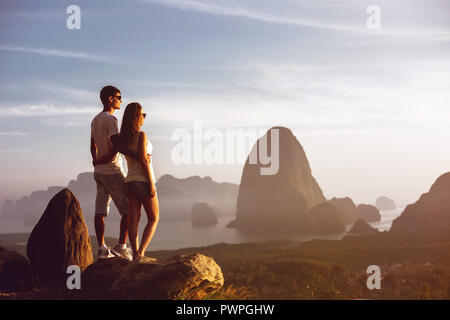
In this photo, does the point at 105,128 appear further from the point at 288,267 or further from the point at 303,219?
the point at 303,219

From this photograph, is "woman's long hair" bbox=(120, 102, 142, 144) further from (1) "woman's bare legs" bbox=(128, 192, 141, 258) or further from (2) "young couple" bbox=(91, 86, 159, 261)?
(1) "woman's bare legs" bbox=(128, 192, 141, 258)

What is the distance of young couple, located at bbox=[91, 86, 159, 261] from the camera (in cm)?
701

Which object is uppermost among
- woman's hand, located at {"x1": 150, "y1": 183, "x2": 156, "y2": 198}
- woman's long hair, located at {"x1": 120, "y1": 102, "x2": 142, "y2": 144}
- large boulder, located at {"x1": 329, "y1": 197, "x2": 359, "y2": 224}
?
woman's long hair, located at {"x1": 120, "y1": 102, "x2": 142, "y2": 144}

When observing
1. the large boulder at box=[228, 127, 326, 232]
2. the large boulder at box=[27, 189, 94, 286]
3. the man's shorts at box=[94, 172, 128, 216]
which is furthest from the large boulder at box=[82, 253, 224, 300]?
the large boulder at box=[228, 127, 326, 232]

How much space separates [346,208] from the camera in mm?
163750

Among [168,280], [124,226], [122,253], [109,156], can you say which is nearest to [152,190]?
[124,226]

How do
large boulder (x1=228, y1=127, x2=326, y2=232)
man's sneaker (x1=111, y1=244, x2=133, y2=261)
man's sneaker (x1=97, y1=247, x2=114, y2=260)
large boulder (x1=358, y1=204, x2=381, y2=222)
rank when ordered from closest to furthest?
man's sneaker (x1=111, y1=244, x2=133, y2=261)
man's sneaker (x1=97, y1=247, x2=114, y2=260)
large boulder (x1=228, y1=127, x2=326, y2=232)
large boulder (x1=358, y1=204, x2=381, y2=222)

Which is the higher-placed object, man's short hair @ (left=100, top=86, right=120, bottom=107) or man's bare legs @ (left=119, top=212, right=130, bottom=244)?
man's short hair @ (left=100, top=86, right=120, bottom=107)

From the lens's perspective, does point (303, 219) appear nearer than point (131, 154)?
No

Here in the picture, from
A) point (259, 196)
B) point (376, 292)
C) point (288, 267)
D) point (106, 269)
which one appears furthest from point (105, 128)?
point (259, 196)

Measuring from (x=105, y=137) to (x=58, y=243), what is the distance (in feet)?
11.0

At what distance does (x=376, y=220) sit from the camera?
188375 millimetres

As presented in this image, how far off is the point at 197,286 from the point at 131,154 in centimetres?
250

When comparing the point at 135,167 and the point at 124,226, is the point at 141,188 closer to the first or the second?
the point at 135,167
